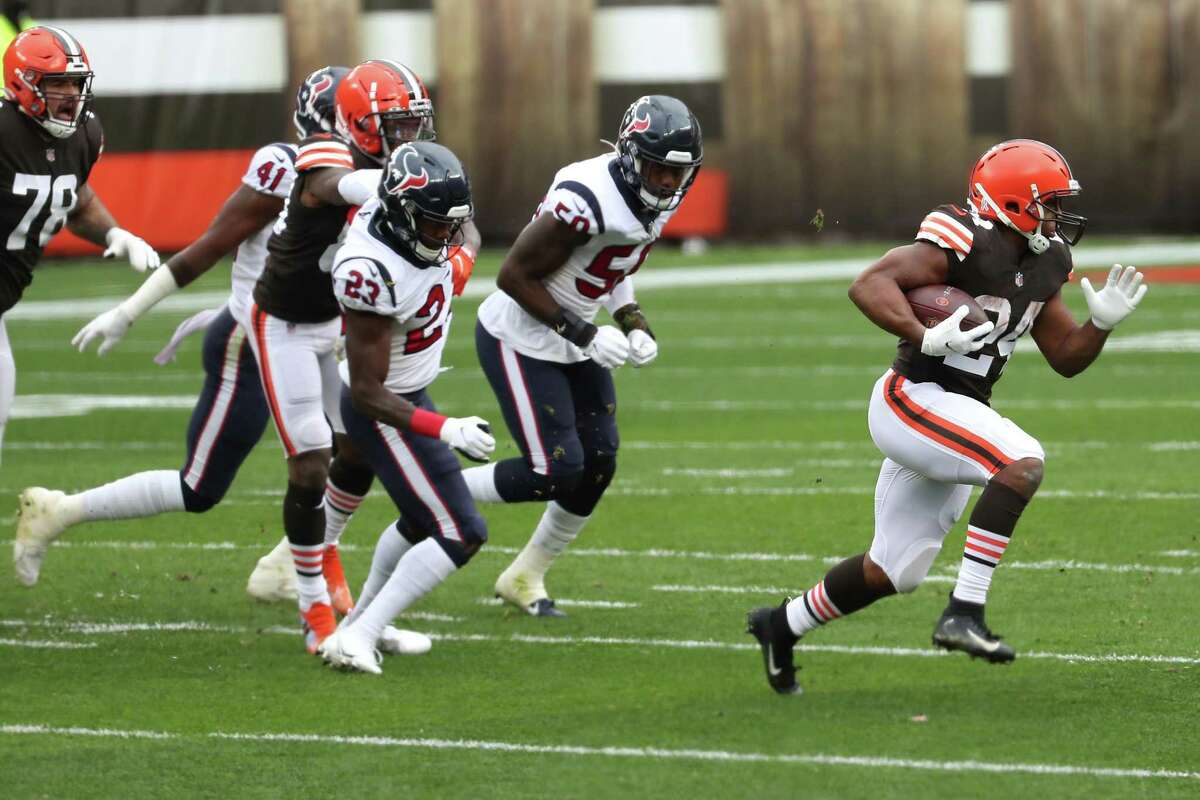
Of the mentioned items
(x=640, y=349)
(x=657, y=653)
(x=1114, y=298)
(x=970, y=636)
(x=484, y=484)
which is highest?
(x=1114, y=298)

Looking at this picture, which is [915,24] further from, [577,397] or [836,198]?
[577,397]

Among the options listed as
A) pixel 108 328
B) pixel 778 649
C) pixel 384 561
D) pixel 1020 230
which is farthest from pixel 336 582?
pixel 1020 230

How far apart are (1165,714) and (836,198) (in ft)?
49.9

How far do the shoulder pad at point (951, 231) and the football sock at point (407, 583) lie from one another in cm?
157

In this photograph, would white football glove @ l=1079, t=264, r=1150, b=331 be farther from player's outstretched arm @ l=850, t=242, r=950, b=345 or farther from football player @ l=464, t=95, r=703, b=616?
football player @ l=464, t=95, r=703, b=616

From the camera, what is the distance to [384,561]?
561cm

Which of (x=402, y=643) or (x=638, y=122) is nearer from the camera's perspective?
(x=402, y=643)

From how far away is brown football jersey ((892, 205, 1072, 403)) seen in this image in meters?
4.87

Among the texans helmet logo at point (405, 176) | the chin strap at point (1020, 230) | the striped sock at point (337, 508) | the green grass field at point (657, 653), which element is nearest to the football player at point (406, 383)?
the texans helmet logo at point (405, 176)

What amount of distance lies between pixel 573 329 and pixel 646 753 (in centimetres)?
173

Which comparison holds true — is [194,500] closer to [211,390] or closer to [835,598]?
[211,390]

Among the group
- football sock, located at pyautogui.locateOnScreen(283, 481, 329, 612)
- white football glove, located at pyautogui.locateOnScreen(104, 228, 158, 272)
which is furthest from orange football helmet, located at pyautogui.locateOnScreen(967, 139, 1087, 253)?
white football glove, located at pyautogui.locateOnScreen(104, 228, 158, 272)

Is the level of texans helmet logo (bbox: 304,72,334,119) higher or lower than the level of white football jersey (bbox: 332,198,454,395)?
higher

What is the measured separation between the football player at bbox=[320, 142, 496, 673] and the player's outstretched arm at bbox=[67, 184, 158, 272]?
3.51ft
